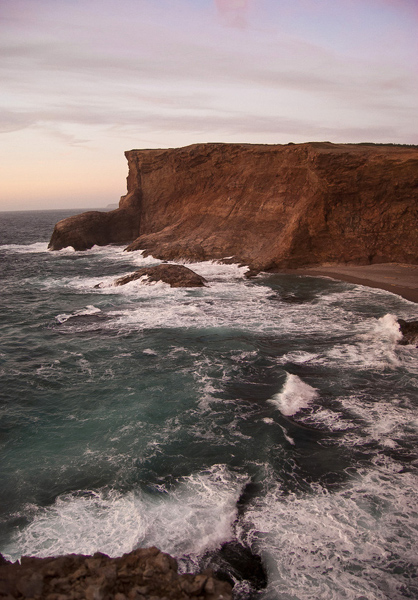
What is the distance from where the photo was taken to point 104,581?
4871mm

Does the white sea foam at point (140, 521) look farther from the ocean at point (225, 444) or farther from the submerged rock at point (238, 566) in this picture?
the submerged rock at point (238, 566)

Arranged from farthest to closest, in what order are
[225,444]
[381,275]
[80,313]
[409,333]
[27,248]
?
[27,248] → [381,275] → [80,313] → [409,333] → [225,444]

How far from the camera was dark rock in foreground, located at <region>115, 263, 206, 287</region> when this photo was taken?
27672mm

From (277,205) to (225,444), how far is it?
27.7 m

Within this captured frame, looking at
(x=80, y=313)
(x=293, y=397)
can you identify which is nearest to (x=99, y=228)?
(x=80, y=313)

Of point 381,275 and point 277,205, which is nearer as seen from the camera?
point 381,275

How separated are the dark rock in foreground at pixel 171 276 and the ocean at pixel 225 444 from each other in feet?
21.5

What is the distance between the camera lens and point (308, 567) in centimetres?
711

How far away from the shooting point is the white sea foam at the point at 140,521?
7.57 metres

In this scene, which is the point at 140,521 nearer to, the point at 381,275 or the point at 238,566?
the point at 238,566

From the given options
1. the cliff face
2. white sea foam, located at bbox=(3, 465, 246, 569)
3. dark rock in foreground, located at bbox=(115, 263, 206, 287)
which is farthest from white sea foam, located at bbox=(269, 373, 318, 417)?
the cliff face

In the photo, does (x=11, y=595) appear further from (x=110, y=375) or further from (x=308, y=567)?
(x=110, y=375)

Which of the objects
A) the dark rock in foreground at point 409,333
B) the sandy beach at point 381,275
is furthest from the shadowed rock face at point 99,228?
the dark rock in foreground at point 409,333

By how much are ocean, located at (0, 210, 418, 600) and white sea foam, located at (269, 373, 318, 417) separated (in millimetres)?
59
